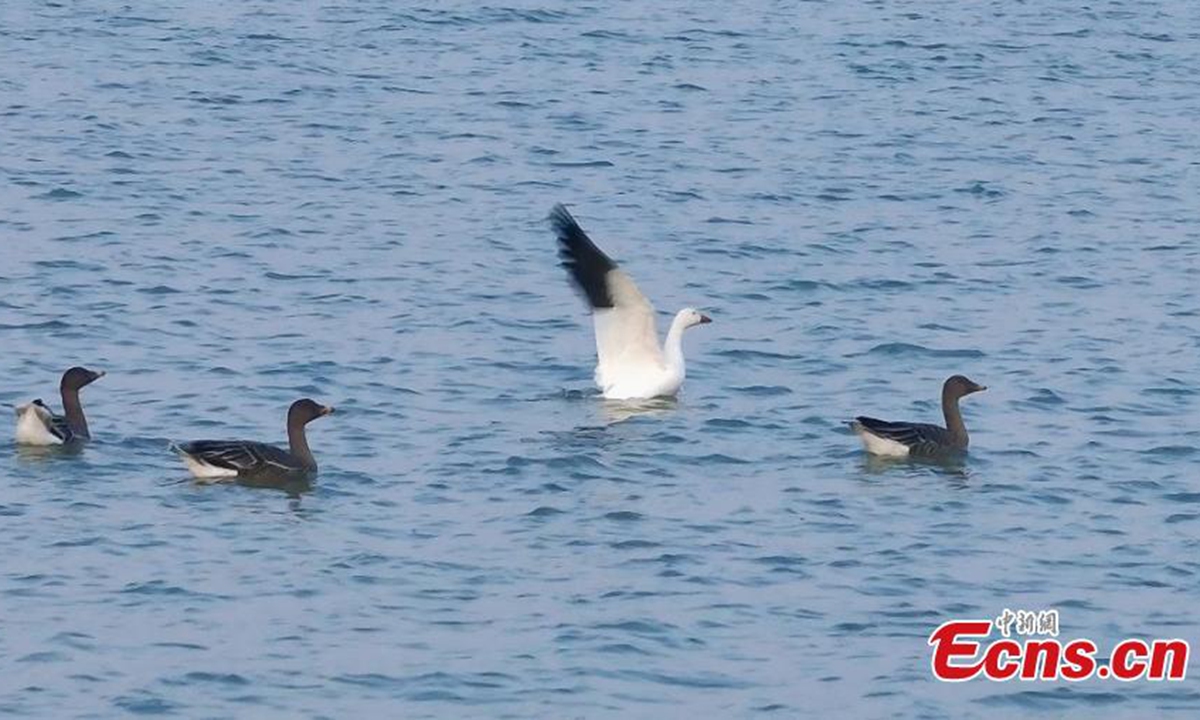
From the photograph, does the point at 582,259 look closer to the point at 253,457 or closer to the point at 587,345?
the point at 587,345

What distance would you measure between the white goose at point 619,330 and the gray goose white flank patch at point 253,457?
290 cm

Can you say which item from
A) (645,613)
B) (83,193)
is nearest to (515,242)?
(83,193)

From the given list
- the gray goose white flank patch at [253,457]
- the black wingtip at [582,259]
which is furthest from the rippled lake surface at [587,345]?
the black wingtip at [582,259]

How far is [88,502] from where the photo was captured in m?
15.8

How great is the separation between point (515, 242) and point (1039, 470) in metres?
7.52

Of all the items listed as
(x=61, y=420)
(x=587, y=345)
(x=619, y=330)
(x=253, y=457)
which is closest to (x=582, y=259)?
(x=619, y=330)

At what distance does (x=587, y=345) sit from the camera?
2069 centimetres

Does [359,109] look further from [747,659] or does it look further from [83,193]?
[747,659]

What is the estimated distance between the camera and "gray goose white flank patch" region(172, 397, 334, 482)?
631 inches

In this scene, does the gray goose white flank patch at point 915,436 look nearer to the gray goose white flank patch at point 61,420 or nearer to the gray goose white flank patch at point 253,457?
the gray goose white flank patch at point 253,457

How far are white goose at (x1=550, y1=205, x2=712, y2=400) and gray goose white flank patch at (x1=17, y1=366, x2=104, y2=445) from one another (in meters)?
3.37

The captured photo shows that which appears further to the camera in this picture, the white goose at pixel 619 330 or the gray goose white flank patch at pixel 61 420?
the white goose at pixel 619 330

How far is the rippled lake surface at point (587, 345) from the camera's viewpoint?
13547mm

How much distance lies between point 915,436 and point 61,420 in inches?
201
